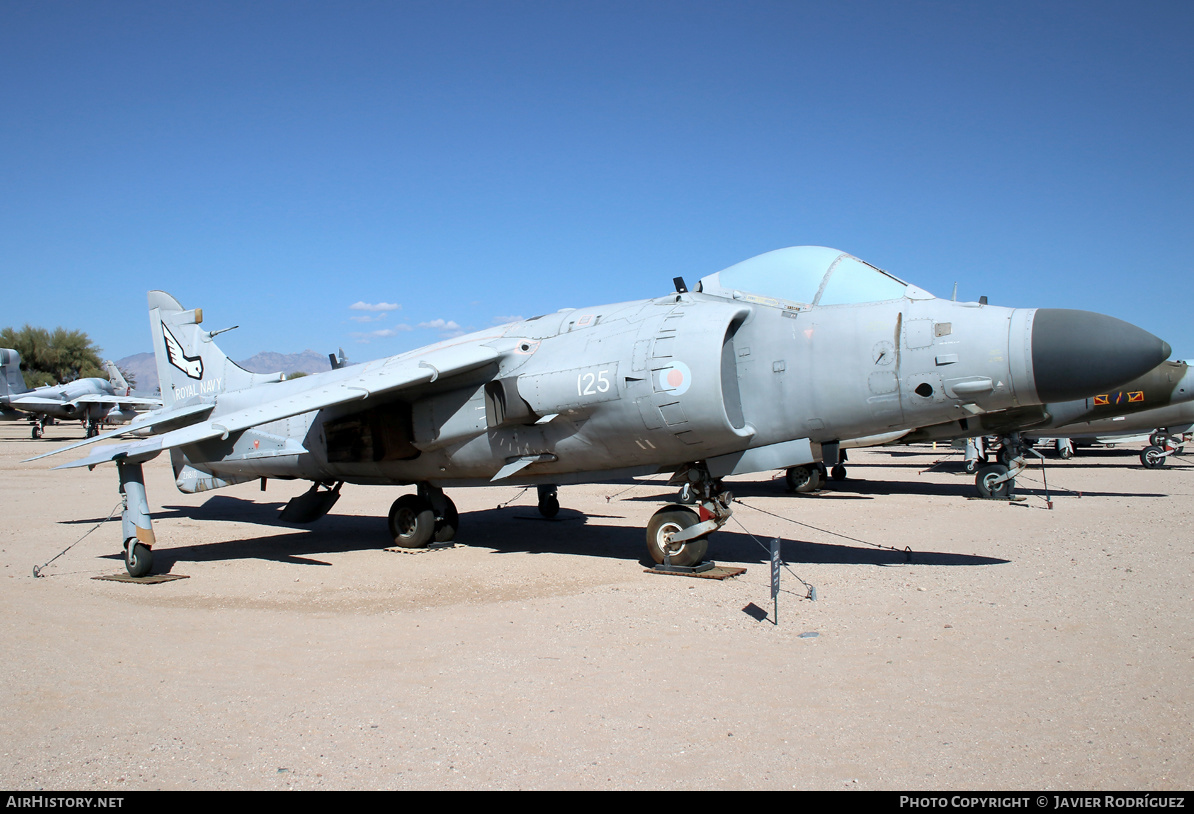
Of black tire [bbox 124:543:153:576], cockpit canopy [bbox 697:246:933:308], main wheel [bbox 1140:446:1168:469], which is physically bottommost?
main wheel [bbox 1140:446:1168:469]

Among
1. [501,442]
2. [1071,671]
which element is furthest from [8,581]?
[1071,671]

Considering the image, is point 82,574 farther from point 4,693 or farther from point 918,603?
point 918,603

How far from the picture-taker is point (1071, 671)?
16.2ft

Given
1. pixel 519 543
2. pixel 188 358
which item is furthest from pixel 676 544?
pixel 188 358

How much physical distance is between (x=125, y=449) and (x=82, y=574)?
199 cm

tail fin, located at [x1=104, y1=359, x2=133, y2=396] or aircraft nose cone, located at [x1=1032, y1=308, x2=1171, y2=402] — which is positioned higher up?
tail fin, located at [x1=104, y1=359, x2=133, y2=396]

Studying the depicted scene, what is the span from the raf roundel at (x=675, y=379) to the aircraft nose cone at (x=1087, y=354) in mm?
3133

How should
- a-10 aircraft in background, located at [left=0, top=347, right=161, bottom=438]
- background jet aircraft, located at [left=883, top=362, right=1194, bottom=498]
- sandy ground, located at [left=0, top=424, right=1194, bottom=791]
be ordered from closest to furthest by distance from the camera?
sandy ground, located at [left=0, top=424, right=1194, bottom=791], background jet aircraft, located at [left=883, top=362, right=1194, bottom=498], a-10 aircraft in background, located at [left=0, top=347, right=161, bottom=438]

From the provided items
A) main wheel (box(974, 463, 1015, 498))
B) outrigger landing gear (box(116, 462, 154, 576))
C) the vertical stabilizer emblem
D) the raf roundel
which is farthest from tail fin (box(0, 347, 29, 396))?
main wheel (box(974, 463, 1015, 498))

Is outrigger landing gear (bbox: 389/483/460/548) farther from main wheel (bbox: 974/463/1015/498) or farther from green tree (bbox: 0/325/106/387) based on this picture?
green tree (bbox: 0/325/106/387)

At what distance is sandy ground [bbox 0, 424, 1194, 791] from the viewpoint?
3.72 meters

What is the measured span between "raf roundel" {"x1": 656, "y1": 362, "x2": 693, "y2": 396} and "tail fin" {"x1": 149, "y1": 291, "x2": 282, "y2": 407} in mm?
8240

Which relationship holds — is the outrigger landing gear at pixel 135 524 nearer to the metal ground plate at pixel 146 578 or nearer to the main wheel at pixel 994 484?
the metal ground plate at pixel 146 578
